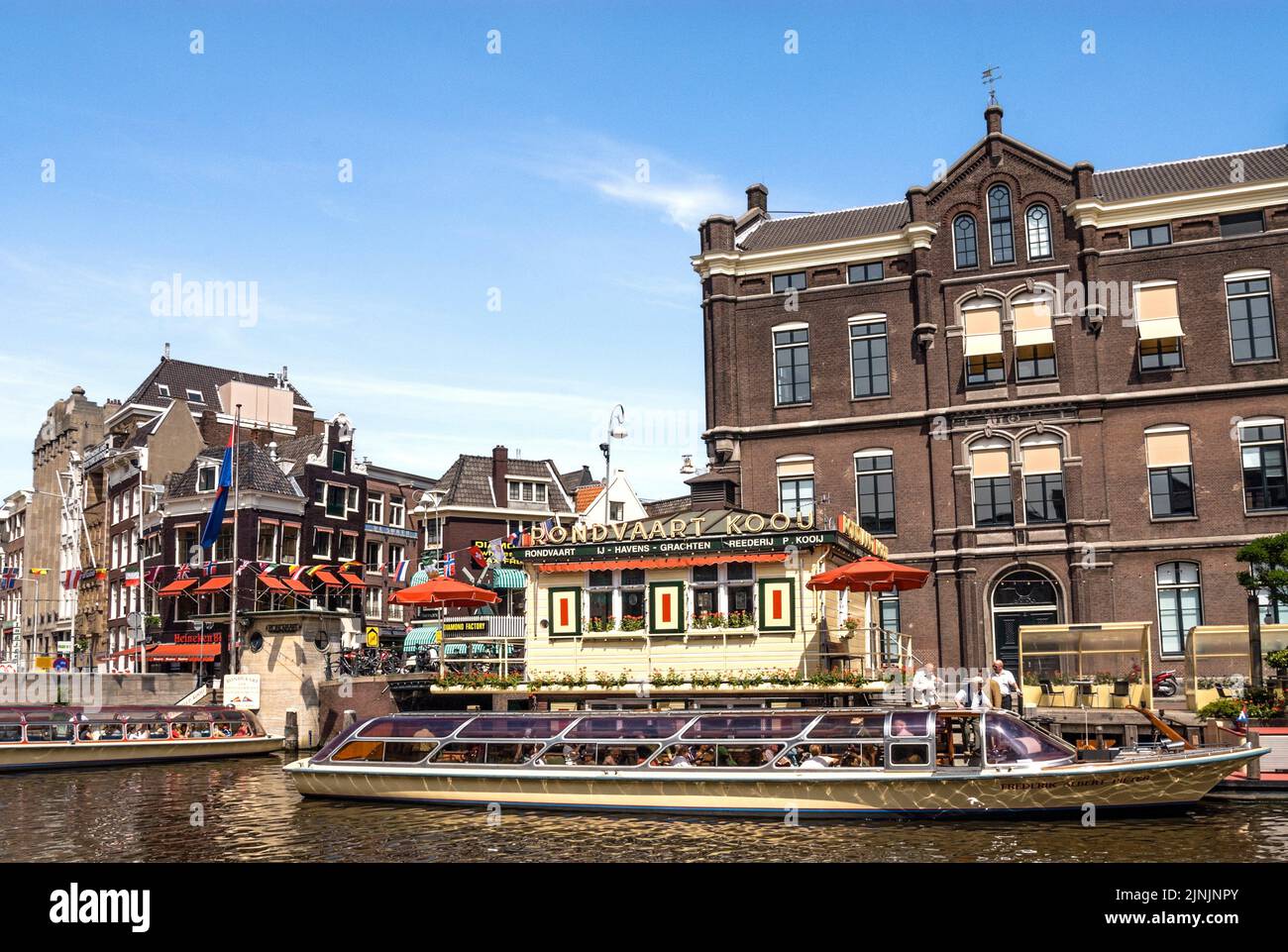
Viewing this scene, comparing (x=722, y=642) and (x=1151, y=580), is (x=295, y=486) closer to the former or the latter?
(x=722, y=642)

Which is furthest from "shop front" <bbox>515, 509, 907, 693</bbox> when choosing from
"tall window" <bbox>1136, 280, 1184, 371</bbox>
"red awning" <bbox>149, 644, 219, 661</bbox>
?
"red awning" <bbox>149, 644, 219, 661</bbox>

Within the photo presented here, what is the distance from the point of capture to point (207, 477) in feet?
202

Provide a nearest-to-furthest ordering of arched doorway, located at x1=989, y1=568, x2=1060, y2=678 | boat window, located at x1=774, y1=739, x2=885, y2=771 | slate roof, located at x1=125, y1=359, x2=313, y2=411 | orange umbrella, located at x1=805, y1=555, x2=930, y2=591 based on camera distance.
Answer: boat window, located at x1=774, y1=739, x2=885, y2=771 → orange umbrella, located at x1=805, y1=555, x2=930, y2=591 → arched doorway, located at x1=989, y1=568, x2=1060, y2=678 → slate roof, located at x1=125, y1=359, x2=313, y2=411

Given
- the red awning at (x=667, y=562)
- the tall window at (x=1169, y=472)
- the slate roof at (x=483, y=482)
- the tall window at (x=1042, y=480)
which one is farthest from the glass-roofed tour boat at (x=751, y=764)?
the slate roof at (x=483, y=482)

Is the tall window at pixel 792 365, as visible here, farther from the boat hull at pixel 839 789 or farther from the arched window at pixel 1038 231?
the boat hull at pixel 839 789

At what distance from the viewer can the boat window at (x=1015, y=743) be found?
20203 mm

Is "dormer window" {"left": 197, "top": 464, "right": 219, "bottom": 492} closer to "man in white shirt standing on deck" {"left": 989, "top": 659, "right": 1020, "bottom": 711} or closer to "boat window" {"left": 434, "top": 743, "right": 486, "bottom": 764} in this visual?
"boat window" {"left": 434, "top": 743, "right": 486, "bottom": 764}

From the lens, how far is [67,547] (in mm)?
81000

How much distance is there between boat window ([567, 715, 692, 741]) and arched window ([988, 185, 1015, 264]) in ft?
A: 98.2

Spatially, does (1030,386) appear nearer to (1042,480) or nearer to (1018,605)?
(1042,480)

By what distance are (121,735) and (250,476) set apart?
24458 millimetres

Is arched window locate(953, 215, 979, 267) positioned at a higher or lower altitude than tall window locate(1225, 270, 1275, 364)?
higher

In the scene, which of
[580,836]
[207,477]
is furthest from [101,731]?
[580,836]

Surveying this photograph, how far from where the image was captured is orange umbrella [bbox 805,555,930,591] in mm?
27094
